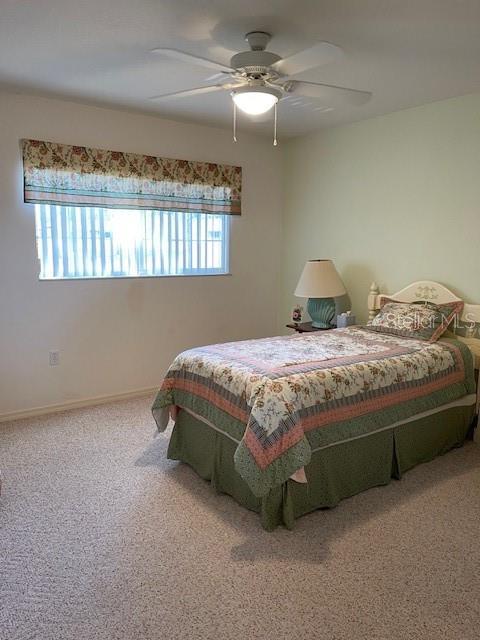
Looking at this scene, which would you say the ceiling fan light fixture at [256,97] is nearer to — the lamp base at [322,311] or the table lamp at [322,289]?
the table lamp at [322,289]

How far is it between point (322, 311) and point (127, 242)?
6.00ft

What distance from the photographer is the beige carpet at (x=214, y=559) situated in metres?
1.77

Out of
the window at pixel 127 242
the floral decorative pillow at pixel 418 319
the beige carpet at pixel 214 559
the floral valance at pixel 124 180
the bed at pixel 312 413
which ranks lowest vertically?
the beige carpet at pixel 214 559

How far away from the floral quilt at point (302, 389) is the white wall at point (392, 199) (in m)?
0.81

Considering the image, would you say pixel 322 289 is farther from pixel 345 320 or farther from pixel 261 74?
pixel 261 74

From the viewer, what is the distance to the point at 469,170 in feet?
11.4

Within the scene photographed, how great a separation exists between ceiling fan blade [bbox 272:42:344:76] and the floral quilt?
150cm

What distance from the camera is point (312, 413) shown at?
95.2 inches

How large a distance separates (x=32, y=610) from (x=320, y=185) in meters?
4.03

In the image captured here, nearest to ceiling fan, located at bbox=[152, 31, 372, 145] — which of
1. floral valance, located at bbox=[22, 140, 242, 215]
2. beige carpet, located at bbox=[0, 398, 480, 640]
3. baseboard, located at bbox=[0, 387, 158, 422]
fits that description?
floral valance, located at bbox=[22, 140, 242, 215]

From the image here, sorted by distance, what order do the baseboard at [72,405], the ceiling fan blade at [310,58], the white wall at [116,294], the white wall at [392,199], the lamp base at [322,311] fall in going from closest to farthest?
1. the ceiling fan blade at [310,58]
2. the white wall at [392,199]
3. the white wall at [116,294]
4. the baseboard at [72,405]
5. the lamp base at [322,311]

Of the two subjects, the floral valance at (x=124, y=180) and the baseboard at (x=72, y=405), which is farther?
the baseboard at (x=72, y=405)

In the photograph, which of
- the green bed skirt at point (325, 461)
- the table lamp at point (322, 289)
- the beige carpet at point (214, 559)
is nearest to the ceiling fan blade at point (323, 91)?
the table lamp at point (322, 289)

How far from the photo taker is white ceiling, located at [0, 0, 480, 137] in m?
2.13
